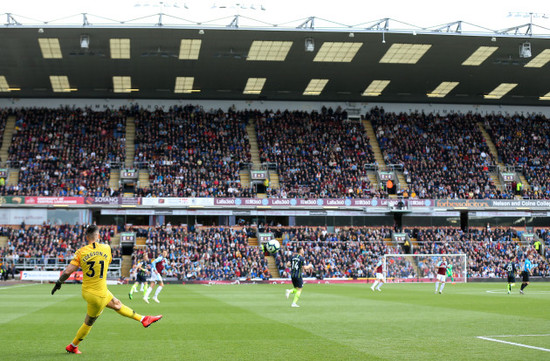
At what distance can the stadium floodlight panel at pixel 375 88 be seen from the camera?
62938 millimetres

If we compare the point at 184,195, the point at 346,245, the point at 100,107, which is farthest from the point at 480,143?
the point at 100,107

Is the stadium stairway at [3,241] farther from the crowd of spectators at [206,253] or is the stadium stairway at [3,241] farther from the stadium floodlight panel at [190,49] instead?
the stadium floodlight panel at [190,49]

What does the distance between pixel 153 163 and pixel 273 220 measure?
42.0 feet

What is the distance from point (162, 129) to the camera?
63281mm

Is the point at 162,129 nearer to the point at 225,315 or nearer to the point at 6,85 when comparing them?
the point at 6,85

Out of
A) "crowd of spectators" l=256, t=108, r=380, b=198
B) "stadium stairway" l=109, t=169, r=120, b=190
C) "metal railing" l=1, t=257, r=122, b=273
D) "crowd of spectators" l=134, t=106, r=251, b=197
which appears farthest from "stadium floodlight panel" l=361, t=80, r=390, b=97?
"metal railing" l=1, t=257, r=122, b=273

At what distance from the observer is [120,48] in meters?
52.2

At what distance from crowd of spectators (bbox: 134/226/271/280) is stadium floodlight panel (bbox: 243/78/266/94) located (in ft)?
50.6

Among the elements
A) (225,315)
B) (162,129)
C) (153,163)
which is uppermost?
(162,129)

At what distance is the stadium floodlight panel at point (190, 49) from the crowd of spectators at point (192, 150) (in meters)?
10.7

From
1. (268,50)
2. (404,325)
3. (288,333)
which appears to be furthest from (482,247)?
(288,333)

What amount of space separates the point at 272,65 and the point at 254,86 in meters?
6.86

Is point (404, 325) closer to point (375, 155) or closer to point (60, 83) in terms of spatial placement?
point (375, 155)

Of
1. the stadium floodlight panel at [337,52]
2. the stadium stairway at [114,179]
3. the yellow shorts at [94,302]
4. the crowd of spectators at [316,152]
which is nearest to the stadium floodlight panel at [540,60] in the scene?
the stadium floodlight panel at [337,52]
